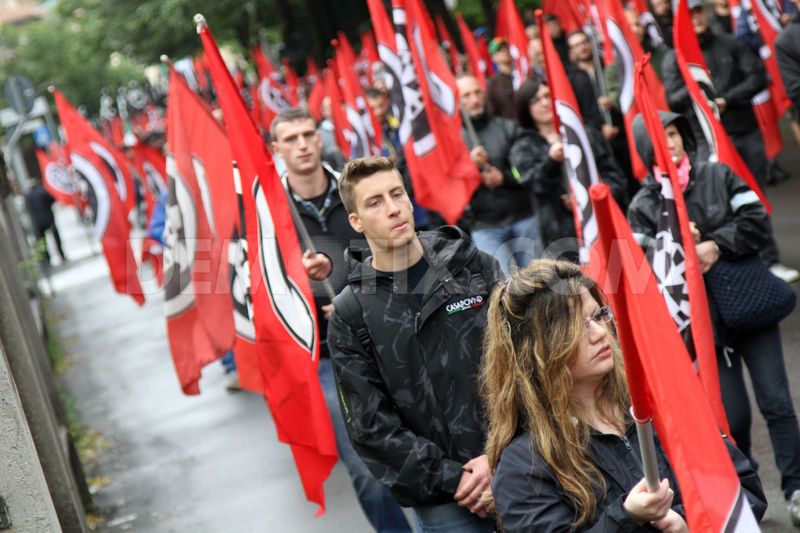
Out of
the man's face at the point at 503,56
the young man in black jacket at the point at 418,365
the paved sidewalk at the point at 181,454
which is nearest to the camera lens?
the young man in black jacket at the point at 418,365

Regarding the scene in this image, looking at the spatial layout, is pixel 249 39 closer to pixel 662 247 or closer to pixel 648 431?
pixel 662 247

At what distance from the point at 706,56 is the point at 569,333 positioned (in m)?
7.35

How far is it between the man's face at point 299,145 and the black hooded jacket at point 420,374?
181 cm

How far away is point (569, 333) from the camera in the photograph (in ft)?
10.9

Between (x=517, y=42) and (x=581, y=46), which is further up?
(x=517, y=42)

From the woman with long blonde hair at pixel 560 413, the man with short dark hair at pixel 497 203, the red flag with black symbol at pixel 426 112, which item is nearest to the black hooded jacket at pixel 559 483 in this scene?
the woman with long blonde hair at pixel 560 413

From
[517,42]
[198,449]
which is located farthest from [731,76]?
[198,449]

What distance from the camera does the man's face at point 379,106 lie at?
11.5 metres

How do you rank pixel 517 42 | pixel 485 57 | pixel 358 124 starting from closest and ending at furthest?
1. pixel 517 42
2. pixel 358 124
3. pixel 485 57

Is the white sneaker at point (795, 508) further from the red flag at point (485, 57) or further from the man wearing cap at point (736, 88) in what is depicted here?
the red flag at point (485, 57)

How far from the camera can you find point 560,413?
328cm

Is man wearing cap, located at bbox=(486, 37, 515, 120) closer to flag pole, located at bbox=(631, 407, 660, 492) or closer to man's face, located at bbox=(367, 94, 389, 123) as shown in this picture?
man's face, located at bbox=(367, 94, 389, 123)

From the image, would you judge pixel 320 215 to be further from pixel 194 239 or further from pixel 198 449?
pixel 198 449

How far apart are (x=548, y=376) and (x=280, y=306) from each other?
2673 mm
